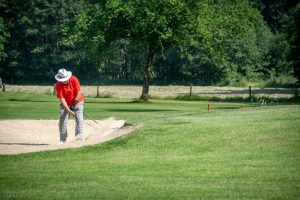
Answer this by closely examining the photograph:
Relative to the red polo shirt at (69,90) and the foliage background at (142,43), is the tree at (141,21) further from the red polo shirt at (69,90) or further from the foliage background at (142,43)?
the red polo shirt at (69,90)

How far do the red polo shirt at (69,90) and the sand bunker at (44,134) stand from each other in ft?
4.29

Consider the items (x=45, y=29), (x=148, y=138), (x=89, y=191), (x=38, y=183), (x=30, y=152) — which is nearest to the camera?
(x=89, y=191)

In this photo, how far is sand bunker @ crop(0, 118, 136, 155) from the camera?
17.2 m

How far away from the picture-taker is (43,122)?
25453 millimetres

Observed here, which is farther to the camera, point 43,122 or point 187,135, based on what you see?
point 43,122

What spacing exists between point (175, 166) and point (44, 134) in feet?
33.5

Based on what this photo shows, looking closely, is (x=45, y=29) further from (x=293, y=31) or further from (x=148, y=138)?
(x=148, y=138)

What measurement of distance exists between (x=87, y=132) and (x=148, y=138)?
6.14 metres

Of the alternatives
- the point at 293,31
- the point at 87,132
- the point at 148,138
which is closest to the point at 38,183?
the point at 148,138

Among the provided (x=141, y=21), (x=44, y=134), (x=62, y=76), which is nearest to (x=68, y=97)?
(x=62, y=76)

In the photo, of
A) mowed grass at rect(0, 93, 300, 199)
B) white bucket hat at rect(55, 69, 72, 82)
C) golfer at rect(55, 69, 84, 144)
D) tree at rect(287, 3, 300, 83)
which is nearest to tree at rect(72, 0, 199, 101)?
tree at rect(287, 3, 300, 83)

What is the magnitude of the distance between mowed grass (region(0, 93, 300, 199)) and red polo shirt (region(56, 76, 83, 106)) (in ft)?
6.34

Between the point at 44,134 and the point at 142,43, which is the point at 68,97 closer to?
the point at 44,134

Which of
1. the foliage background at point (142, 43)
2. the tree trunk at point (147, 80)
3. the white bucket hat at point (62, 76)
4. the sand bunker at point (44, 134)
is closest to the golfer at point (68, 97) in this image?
the white bucket hat at point (62, 76)
